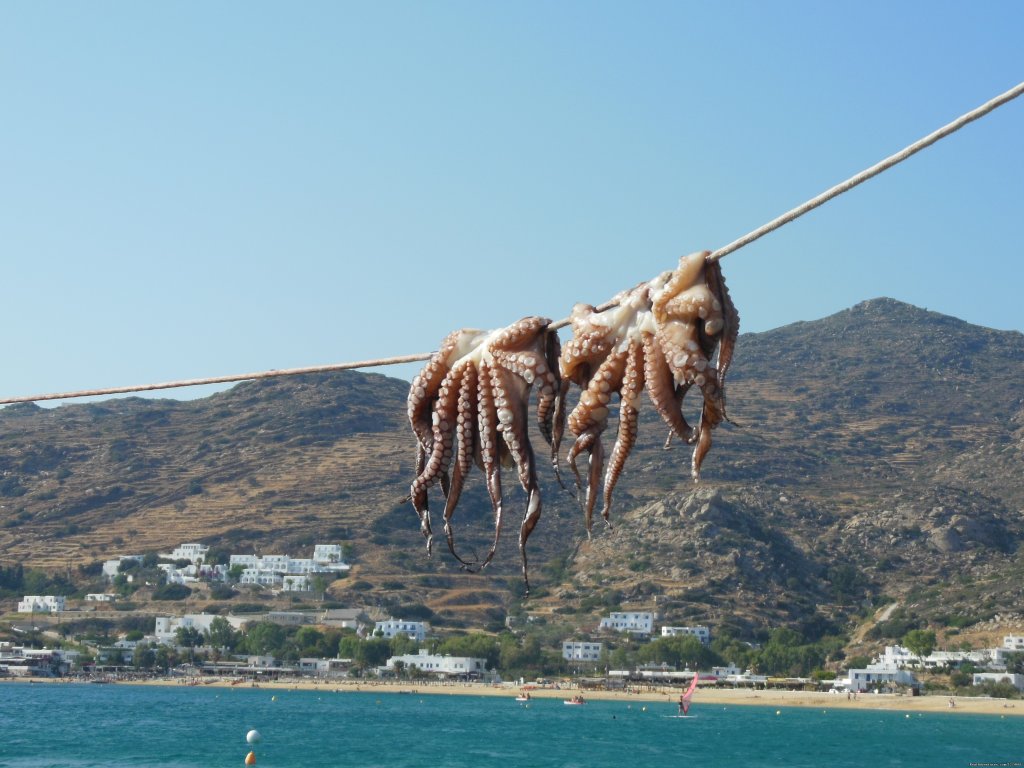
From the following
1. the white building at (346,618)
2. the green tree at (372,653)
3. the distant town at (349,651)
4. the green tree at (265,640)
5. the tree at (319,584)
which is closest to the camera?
the distant town at (349,651)

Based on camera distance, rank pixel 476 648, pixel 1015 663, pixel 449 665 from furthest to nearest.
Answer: pixel 476 648 < pixel 449 665 < pixel 1015 663

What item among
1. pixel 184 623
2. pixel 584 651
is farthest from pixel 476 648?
pixel 184 623

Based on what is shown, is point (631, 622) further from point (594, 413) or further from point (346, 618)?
point (594, 413)

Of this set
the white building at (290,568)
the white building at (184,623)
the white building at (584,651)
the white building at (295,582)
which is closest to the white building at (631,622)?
the white building at (584,651)

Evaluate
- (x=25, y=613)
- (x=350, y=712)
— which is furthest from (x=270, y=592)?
(x=350, y=712)

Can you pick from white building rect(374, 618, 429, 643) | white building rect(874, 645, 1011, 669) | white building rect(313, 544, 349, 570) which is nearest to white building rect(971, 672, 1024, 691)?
white building rect(874, 645, 1011, 669)

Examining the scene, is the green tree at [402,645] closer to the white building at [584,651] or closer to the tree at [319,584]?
the white building at [584,651]

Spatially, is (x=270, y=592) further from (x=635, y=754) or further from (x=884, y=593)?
(x=635, y=754)
